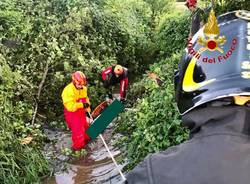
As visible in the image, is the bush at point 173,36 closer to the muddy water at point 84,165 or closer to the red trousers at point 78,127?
the muddy water at point 84,165

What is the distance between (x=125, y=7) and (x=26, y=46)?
471cm

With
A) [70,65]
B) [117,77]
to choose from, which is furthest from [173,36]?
[117,77]

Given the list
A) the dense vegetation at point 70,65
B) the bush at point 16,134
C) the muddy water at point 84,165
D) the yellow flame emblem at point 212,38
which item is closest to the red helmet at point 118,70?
the dense vegetation at point 70,65

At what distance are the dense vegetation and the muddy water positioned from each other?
0.28 metres

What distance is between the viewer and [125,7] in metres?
13.3

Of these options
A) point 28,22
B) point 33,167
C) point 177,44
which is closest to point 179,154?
point 33,167

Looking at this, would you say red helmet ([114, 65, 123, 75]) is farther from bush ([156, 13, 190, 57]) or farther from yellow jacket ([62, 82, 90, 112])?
bush ([156, 13, 190, 57])

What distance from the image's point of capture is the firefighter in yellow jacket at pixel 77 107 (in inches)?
295

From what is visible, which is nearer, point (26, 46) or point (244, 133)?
point (244, 133)

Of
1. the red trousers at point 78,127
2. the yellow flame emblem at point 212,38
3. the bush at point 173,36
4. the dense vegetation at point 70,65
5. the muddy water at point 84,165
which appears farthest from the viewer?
the bush at point 173,36

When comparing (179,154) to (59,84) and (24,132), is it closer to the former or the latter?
(24,132)

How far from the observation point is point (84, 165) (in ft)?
24.0

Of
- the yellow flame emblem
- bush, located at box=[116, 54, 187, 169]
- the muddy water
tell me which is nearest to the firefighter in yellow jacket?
the muddy water

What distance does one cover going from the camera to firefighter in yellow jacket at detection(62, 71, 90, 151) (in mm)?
7492
